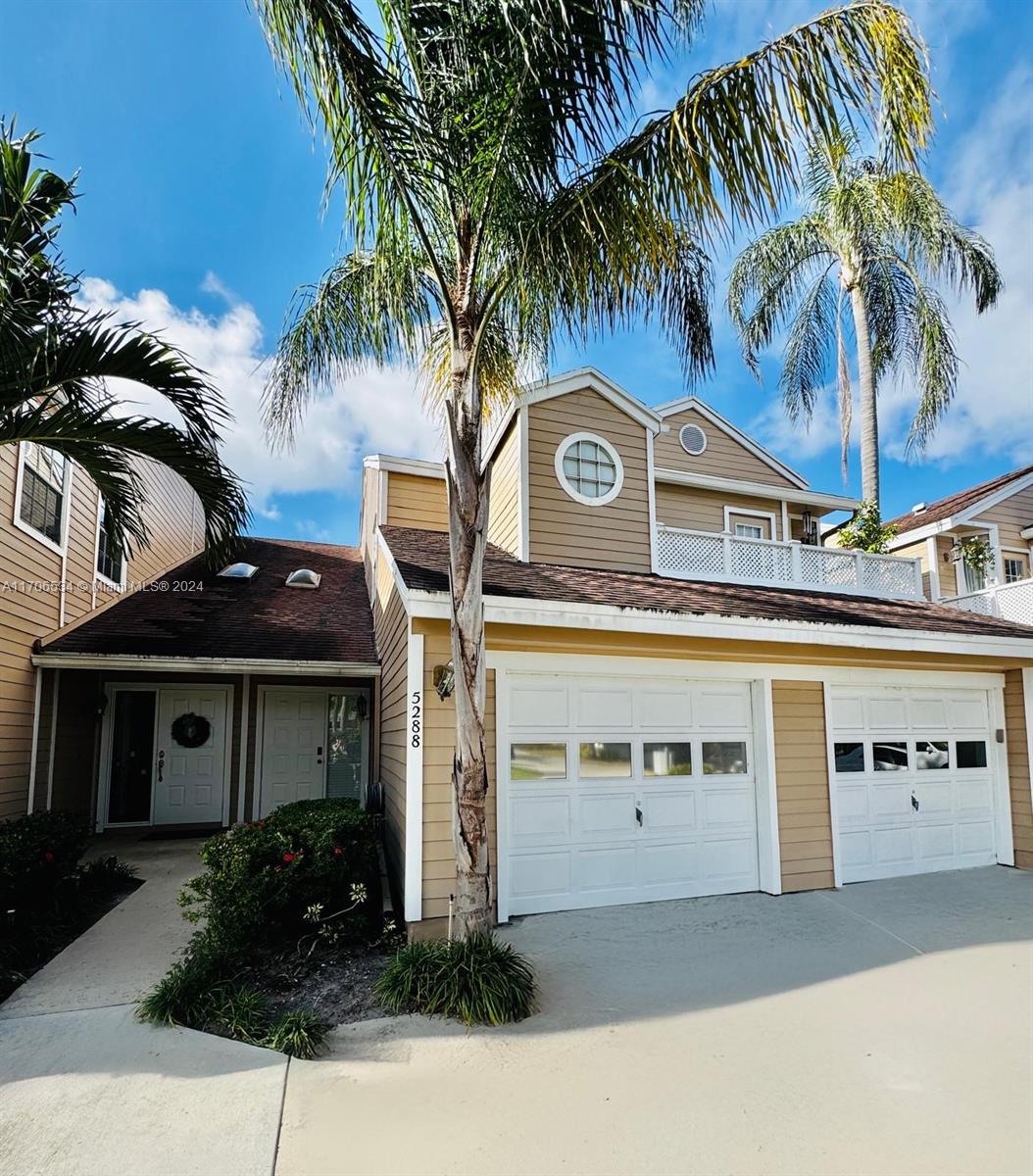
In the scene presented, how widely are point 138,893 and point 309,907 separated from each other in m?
2.66

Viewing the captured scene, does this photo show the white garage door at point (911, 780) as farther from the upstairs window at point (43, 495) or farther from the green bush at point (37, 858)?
the upstairs window at point (43, 495)

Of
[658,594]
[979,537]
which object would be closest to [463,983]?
[658,594]

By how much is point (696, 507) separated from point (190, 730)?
9605 millimetres

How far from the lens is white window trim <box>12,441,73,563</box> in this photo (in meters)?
7.50

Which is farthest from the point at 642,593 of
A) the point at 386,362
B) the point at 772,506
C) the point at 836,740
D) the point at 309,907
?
the point at 772,506

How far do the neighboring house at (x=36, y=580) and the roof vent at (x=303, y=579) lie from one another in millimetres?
2746

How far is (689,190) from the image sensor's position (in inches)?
183

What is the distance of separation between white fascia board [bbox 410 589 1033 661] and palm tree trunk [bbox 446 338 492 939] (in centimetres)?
61

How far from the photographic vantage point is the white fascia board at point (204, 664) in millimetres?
8031

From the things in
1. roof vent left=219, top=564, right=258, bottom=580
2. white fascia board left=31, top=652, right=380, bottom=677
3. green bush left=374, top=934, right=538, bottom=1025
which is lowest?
green bush left=374, top=934, right=538, bottom=1025

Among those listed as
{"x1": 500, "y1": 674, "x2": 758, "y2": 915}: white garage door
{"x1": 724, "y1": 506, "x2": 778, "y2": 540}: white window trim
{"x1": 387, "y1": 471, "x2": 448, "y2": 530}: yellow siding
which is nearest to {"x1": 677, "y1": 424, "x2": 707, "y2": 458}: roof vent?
{"x1": 724, "y1": 506, "x2": 778, "y2": 540}: white window trim

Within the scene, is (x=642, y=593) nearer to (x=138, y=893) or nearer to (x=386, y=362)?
(x=386, y=362)

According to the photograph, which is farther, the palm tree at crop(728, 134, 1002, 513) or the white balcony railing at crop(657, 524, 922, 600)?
the palm tree at crop(728, 134, 1002, 513)

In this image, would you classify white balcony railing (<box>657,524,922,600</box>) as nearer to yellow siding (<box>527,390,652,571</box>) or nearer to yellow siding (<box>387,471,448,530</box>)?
yellow siding (<box>527,390,652,571</box>)
